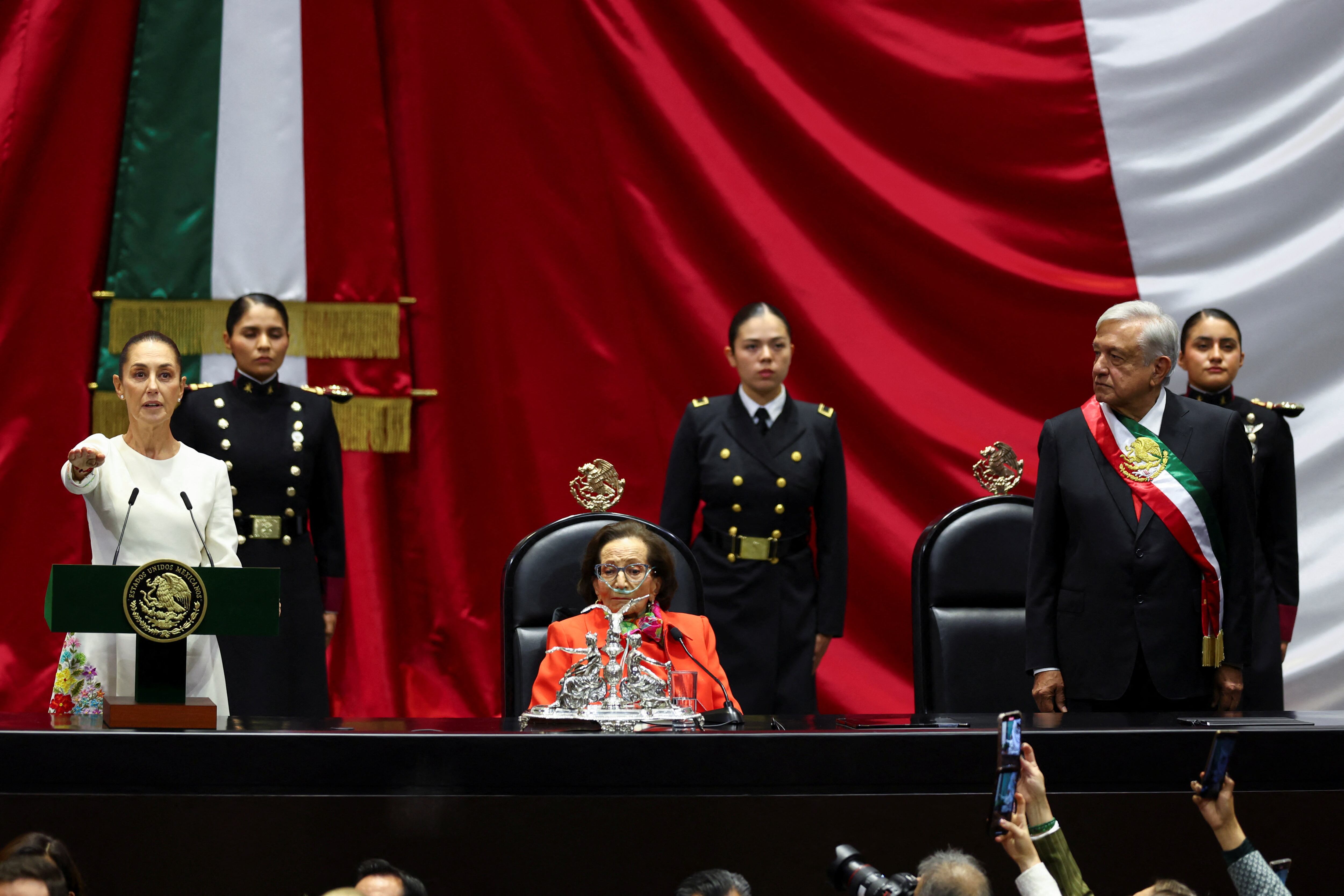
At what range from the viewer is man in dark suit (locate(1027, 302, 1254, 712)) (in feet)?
8.52

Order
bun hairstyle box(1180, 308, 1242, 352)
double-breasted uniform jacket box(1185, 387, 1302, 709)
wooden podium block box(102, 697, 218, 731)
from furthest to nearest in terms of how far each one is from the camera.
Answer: bun hairstyle box(1180, 308, 1242, 352)
double-breasted uniform jacket box(1185, 387, 1302, 709)
wooden podium block box(102, 697, 218, 731)

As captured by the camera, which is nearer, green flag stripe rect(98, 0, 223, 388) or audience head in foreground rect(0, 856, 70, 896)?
audience head in foreground rect(0, 856, 70, 896)

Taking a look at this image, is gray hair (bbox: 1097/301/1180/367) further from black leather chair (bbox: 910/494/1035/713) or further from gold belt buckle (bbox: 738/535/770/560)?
gold belt buckle (bbox: 738/535/770/560)

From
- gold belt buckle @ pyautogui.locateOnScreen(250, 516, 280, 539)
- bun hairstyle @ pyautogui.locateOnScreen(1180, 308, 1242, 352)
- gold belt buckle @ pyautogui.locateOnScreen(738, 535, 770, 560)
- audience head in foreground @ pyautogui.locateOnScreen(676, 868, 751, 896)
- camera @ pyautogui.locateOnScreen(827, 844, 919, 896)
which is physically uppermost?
bun hairstyle @ pyautogui.locateOnScreen(1180, 308, 1242, 352)

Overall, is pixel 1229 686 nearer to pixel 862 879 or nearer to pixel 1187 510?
pixel 1187 510

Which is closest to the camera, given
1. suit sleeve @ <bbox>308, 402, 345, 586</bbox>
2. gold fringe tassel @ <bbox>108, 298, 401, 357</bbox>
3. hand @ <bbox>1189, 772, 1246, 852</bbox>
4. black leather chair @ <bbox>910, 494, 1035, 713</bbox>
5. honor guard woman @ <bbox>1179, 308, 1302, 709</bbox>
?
hand @ <bbox>1189, 772, 1246, 852</bbox>

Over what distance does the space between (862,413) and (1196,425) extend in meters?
1.71

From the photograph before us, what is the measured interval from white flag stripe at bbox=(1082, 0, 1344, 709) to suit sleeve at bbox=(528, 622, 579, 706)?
8.53ft

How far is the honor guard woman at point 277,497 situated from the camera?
→ 3.37 metres

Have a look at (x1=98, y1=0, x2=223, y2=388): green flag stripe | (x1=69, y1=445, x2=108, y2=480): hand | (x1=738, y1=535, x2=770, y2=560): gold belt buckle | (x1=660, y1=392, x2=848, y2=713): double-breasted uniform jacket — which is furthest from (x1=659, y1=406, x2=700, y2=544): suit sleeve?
(x1=98, y1=0, x2=223, y2=388): green flag stripe

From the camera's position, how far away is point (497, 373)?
14.0ft

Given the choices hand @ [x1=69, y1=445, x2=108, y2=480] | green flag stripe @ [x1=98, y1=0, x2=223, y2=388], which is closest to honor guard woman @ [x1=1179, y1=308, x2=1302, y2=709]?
hand @ [x1=69, y1=445, x2=108, y2=480]

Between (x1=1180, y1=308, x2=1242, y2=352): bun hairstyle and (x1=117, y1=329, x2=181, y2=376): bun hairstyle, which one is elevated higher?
(x1=1180, y1=308, x2=1242, y2=352): bun hairstyle

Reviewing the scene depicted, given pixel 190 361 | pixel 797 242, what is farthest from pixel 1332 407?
pixel 190 361
